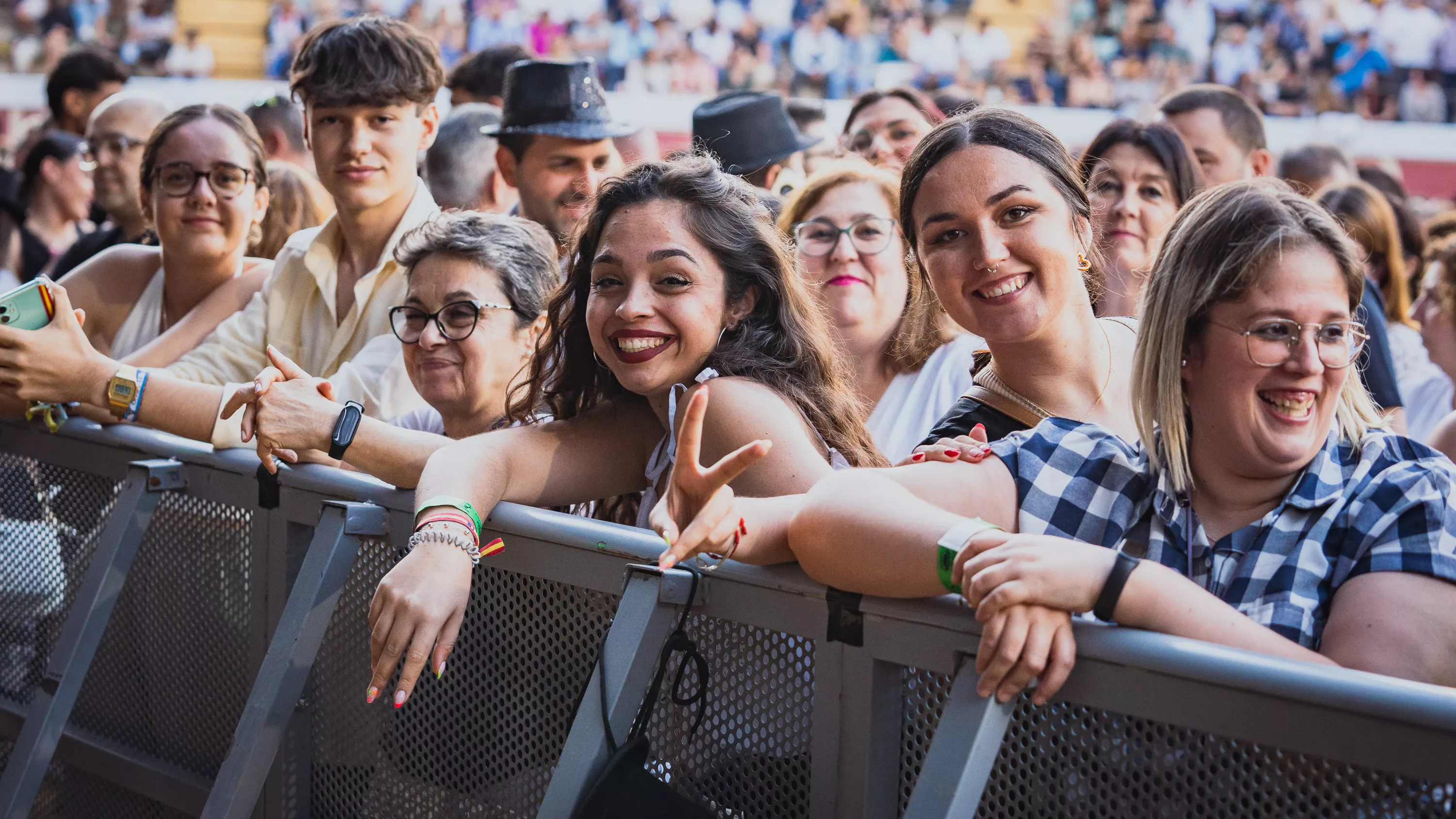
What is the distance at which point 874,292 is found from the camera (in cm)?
305

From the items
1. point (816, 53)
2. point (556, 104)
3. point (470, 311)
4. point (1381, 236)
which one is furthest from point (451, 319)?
point (816, 53)

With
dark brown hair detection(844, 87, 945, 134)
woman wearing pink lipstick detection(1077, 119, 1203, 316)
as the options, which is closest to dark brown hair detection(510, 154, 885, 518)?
woman wearing pink lipstick detection(1077, 119, 1203, 316)

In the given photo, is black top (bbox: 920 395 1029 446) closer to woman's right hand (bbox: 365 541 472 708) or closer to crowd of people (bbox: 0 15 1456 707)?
crowd of people (bbox: 0 15 1456 707)

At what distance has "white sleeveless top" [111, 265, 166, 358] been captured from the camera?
3604mm

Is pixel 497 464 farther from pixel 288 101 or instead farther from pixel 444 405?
pixel 288 101

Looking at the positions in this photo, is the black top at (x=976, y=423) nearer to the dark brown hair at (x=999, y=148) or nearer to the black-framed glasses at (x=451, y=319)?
the dark brown hair at (x=999, y=148)

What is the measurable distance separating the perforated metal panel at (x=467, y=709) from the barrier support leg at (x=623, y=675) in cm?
12

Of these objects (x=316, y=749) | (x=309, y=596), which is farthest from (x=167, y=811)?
(x=309, y=596)

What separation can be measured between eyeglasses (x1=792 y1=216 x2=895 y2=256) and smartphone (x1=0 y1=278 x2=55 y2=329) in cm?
159

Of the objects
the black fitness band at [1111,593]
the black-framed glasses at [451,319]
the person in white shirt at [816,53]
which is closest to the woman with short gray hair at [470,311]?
the black-framed glasses at [451,319]

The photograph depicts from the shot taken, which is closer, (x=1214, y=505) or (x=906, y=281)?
(x=1214, y=505)

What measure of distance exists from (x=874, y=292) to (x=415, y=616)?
1525 mm

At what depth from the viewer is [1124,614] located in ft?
4.58

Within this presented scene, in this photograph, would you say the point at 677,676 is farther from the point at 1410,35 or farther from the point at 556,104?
the point at 1410,35
